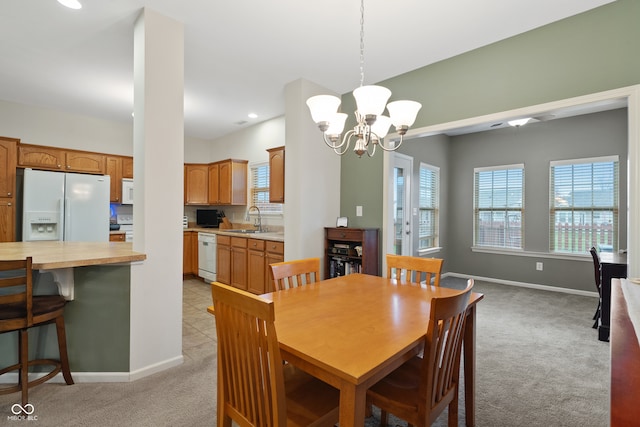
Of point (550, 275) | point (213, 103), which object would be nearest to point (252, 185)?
point (213, 103)

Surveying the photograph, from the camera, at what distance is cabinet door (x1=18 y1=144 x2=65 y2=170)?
4.42 metres

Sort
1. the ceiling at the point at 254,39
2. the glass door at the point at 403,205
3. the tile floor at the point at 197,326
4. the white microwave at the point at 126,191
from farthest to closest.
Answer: the white microwave at the point at 126,191 → the glass door at the point at 403,205 → the tile floor at the point at 197,326 → the ceiling at the point at 254,39

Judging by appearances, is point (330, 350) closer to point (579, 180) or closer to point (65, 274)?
point (65, 274)

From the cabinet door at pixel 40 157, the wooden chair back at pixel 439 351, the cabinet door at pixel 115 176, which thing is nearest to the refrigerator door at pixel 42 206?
the cabinet door at pixel 40 157

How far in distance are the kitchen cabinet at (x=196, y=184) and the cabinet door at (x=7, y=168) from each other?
7.89 ft

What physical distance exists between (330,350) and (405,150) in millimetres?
4248

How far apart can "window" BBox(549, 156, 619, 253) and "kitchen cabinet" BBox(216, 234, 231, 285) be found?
5.23 m

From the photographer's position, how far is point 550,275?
4.99 metres

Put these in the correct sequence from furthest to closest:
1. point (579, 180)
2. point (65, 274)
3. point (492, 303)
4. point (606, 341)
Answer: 1. point (579, 180)
2. point (492, 303)
3. point (606, 341)
4. point (65, 274)

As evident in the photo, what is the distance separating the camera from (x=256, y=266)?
4.30 metres

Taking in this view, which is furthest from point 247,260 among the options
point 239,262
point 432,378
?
point 432,378

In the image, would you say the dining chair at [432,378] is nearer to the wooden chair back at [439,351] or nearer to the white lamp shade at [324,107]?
the wooden chair back at [439,351]

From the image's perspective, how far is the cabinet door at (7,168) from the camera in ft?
13.5

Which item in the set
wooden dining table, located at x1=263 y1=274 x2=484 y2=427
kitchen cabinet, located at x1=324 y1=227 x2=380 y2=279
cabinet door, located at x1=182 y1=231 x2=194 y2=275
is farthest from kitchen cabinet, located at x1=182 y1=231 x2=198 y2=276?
wooden dining table, located at x1=263 y1=274 x2=484 y2=427
